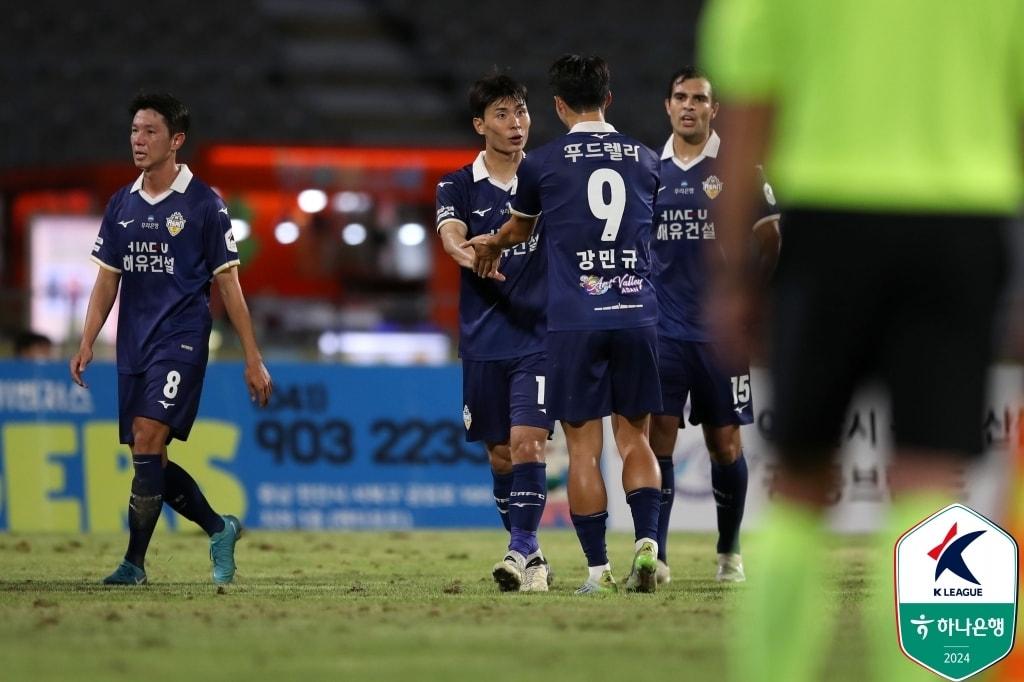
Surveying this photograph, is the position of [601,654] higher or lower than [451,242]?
lower

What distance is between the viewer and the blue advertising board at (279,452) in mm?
13281

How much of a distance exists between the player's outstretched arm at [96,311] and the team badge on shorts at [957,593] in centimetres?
518

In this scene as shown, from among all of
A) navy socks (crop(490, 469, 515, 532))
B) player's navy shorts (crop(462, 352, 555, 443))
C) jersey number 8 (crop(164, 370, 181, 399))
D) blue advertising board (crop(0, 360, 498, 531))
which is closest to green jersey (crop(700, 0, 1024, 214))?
player's navy shorts (crop(462, 352, 555, 443))

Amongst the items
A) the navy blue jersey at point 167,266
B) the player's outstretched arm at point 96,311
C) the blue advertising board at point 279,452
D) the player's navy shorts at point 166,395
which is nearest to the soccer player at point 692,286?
the navy blue jersey at point 167,266

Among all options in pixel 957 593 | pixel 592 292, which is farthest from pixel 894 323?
pixel 592 292

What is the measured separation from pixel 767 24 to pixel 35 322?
1352cm

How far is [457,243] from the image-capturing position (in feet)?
27.4

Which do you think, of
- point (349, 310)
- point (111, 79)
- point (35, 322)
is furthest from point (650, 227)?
point (111, 79)

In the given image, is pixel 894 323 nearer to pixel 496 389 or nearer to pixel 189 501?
pixel 496 389

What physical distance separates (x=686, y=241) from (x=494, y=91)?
1.26 metres

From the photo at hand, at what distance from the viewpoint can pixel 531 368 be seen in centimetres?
831

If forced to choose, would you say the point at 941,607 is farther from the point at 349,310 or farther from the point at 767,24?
the point at 349,310

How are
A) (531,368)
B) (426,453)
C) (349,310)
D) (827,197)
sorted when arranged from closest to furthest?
(827,197), (531,368), (426,453), (349,310)

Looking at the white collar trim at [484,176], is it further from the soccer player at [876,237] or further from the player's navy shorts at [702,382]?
the soccer player at [876,237]
